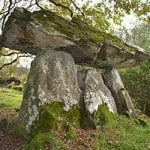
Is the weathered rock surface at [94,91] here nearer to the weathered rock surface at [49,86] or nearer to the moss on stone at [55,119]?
the weathered rock surface at [49,86]

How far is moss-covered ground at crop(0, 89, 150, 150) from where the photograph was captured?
9.29 meters

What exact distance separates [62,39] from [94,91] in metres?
2.33

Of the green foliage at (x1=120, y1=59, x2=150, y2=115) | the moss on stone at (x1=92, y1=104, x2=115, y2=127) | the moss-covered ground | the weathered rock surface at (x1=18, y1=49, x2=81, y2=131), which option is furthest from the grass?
the moss-covered ground

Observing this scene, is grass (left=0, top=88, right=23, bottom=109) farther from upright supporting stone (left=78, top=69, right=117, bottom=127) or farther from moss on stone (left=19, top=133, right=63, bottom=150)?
moss on stone (left=19, top=133, right=63, bottom=150)

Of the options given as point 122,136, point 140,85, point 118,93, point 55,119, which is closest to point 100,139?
point 122,136

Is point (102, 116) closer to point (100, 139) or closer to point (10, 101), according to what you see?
point (100, 139)

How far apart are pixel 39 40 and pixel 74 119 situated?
10.1ft

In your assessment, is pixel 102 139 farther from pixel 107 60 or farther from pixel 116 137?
pixel 107 60

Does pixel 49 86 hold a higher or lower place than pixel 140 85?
lower

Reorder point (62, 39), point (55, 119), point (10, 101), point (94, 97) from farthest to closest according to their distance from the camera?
point (10, 101) → point (94, 97) → point (62, 39) → point (55, 119)

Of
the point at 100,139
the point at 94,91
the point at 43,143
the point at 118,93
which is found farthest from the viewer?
the point at 118,93

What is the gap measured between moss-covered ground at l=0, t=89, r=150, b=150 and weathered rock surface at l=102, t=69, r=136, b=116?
4.97ft

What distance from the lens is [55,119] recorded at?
10.5 m

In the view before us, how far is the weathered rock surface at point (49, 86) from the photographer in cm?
1100
